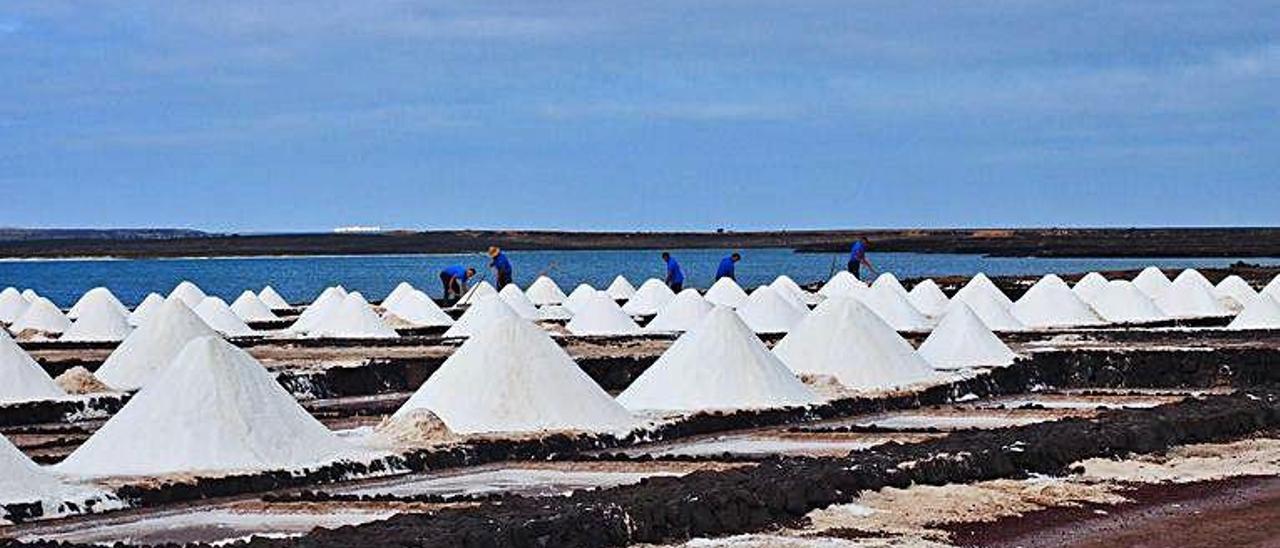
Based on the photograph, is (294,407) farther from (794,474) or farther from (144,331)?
(144,331)

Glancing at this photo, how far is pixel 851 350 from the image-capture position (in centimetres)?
1961

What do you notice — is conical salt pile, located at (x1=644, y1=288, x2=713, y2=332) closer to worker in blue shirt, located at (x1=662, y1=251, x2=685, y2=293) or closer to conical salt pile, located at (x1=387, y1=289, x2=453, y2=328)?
conical salt pile, located at (x1=387, y1=289, x2=453, y2=328)

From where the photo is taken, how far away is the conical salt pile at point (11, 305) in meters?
34.8

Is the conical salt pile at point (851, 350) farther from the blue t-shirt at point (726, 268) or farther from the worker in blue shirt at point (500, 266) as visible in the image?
the blue t-shirt at point (726, 268)

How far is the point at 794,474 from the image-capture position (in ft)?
36.2

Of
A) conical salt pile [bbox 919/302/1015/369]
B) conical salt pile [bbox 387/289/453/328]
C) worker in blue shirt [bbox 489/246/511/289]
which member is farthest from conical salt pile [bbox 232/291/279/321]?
conical salt pile [bbox 919/302/1015/369]

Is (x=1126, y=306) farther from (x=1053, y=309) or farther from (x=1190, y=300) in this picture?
(x=1053, y=309)

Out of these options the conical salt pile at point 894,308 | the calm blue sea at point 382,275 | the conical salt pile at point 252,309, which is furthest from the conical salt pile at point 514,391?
the calm blue sea at point 382,275

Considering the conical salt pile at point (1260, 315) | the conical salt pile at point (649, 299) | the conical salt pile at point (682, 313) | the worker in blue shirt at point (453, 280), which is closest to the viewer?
the conical salt pile at point (1260, 315)

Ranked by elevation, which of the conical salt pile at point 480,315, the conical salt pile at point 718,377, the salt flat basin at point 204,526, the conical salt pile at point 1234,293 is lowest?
the salt flat basin at point 204,526

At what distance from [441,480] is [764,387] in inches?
197

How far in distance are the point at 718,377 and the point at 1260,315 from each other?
13040 millimetres

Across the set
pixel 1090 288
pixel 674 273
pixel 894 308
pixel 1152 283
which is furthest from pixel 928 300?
pixel 674 273

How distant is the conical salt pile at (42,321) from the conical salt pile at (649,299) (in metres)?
8.42
